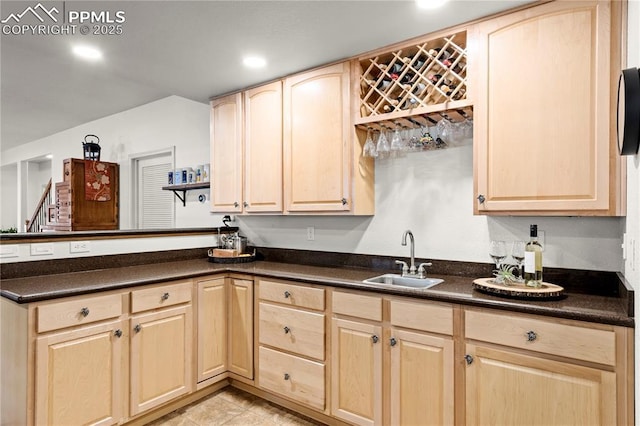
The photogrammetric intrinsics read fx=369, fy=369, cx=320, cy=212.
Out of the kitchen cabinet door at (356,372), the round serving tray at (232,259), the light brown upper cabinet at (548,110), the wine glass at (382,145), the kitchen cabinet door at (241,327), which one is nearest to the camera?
the light brown upper cabinet at (548,110)

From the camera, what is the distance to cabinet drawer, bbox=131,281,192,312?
2248 mm

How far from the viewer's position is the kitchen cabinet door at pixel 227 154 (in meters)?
3.16

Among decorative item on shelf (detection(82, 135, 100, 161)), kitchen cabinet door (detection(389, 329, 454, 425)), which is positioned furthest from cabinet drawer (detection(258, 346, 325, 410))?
decorative item on shelf (detection(82, 135, 100, 161))

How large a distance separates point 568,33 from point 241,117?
2.31 metres

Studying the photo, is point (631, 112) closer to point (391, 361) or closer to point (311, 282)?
point (391, 361)

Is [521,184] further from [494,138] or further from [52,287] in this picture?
[52,287]

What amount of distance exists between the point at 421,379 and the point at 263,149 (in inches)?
79.1

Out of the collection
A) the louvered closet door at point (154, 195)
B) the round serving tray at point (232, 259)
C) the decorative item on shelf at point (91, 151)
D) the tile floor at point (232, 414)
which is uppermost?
the decorative item on shelf at point (91, 151)

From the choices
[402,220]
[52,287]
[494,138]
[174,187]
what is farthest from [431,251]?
[174,187]

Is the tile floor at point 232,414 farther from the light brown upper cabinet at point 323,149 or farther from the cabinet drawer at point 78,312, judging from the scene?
the light brown upper cabinet at point 323,149

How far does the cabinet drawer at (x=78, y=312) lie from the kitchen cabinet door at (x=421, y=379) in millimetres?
1604

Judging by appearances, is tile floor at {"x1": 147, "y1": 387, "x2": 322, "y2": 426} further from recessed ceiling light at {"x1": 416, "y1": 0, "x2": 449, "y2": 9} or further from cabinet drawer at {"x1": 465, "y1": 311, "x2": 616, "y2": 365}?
recessed ceiling light at {"x1": 416, "y1": 0, "x2": 449, "y2": 9}

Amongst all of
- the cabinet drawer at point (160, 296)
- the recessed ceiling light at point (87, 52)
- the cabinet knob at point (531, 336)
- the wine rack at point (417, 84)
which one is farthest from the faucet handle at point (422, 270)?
the recessed ceiling light at point (87, 52)

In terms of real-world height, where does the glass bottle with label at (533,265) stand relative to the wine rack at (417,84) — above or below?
below
